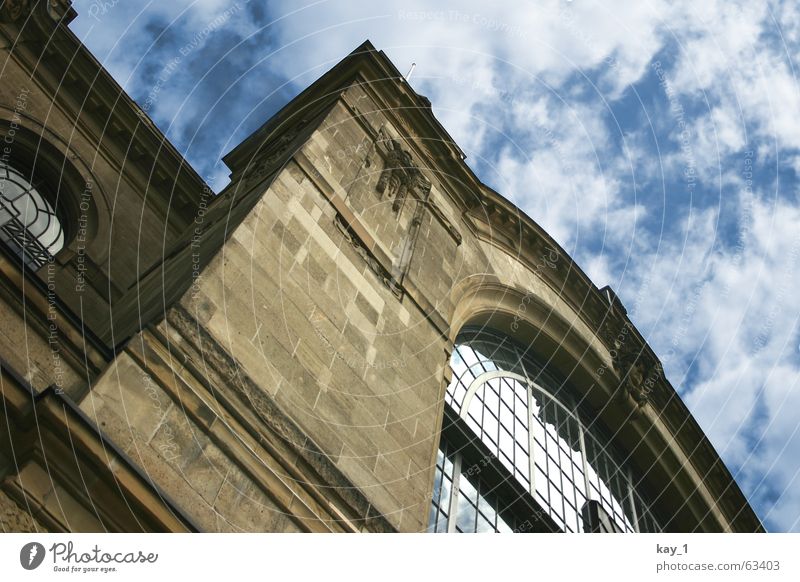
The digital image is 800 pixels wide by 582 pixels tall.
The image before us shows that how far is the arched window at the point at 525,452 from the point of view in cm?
1369

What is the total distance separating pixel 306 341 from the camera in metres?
9.43

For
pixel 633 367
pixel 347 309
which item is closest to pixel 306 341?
pixel 347 309

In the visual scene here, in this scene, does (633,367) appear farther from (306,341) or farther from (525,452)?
(306,341)

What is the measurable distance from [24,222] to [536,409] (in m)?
10.2

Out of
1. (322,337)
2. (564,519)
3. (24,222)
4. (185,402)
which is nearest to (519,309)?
(564,519)

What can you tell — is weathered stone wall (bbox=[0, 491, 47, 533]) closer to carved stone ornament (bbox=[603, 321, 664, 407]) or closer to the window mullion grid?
the window mullion grid

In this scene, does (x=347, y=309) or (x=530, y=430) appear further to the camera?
(x=530, y=430)

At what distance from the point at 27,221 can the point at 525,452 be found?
386 inches

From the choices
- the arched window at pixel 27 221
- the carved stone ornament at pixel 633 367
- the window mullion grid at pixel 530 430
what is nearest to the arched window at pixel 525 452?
the window mullion grid at pixel 530 430

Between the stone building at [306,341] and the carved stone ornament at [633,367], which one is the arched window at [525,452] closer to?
the stone building at [306,341]

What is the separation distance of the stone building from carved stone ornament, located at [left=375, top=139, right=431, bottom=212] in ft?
0.21

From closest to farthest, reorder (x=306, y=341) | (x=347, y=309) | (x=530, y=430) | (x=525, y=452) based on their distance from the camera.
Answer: (x=306, y=341) < (x=347, y=309) < (x=525, y=452) < (x=530, y=430)

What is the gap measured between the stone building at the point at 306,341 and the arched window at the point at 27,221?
5 cm

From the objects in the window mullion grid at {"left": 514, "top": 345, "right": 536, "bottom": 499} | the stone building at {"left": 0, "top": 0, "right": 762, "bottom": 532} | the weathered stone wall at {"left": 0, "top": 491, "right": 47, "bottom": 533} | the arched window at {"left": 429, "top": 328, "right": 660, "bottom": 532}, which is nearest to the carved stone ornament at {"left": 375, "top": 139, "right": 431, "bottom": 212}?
the stone building at {"left": 0, "top": 0, "right": 762, "bottom": 532}
